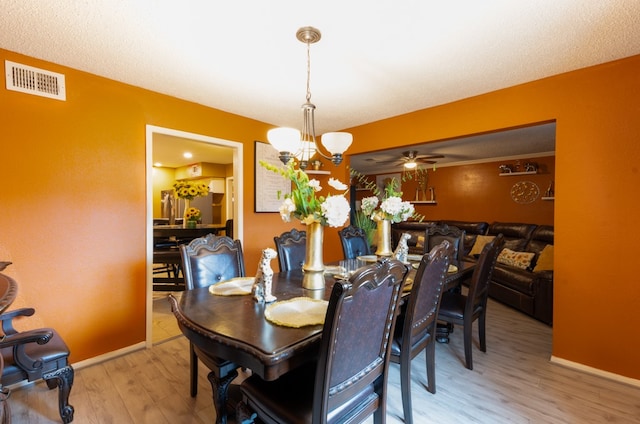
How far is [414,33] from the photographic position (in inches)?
71.7

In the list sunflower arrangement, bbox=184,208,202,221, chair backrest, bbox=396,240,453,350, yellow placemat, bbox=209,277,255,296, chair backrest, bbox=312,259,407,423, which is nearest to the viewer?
chair backrest, bbox=312,259,407,423

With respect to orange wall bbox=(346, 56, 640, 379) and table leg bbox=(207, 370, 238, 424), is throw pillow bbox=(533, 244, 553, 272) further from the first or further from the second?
table leg bbox=(207, 370, 238, 424)

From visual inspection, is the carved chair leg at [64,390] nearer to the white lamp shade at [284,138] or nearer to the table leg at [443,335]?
the white lamp shade at [284,138]

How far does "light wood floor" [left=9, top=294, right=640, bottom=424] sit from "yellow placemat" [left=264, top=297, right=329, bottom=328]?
37.1 inches

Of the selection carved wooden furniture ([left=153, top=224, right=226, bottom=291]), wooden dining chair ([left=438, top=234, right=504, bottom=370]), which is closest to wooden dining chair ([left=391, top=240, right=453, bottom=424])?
wooden dining chair ([left=438, top=234, right=504, bottom=370])

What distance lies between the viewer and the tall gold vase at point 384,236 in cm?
258

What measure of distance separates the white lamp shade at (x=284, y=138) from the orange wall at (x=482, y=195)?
206 inches

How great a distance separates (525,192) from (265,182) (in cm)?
488

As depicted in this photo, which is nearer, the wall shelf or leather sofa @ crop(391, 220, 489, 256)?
the wall shelf

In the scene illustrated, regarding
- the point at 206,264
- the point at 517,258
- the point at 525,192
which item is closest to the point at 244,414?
the point at 206,264

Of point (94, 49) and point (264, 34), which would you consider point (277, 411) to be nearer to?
point (264, 34)

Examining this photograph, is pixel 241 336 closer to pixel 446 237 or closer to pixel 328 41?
pixel 328 41

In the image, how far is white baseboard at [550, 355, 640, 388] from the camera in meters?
2.10

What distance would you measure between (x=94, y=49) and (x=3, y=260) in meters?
1.62
